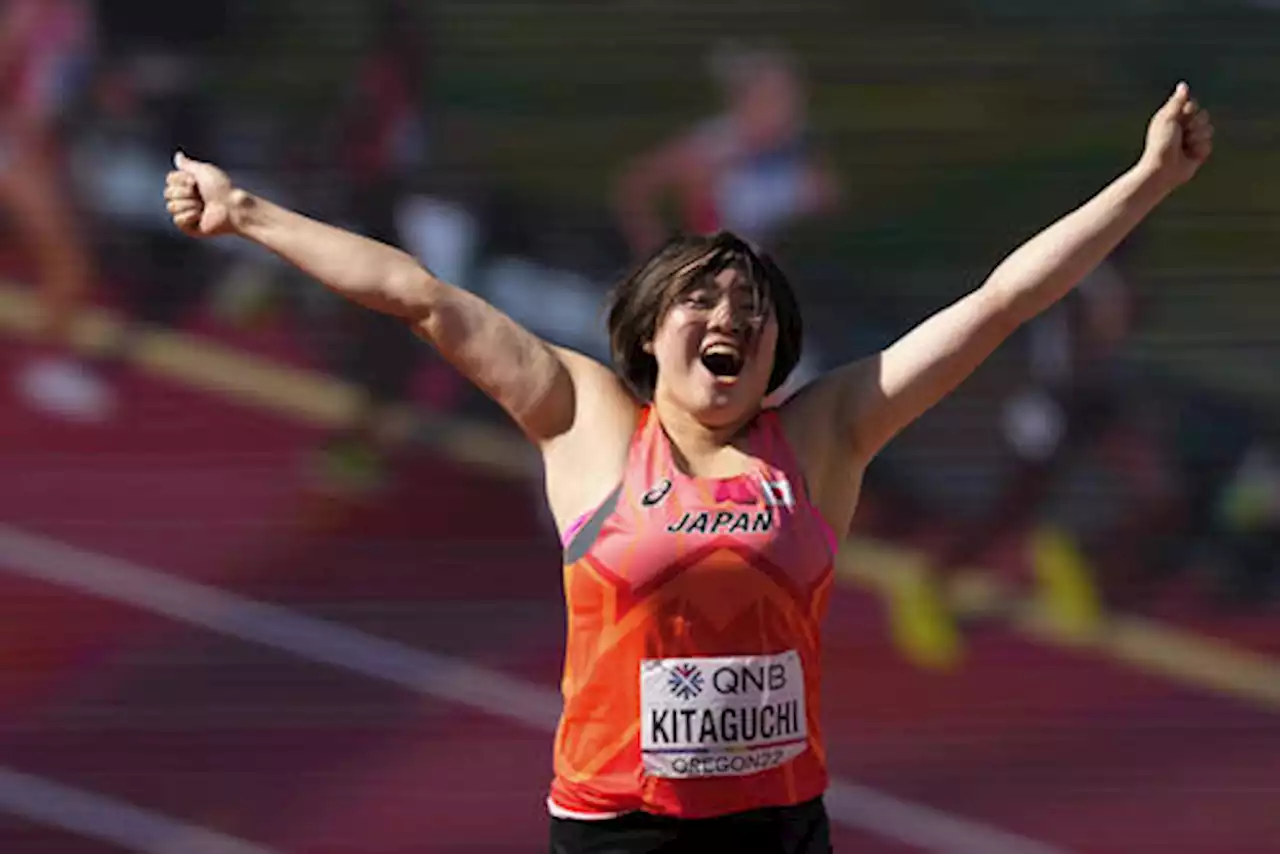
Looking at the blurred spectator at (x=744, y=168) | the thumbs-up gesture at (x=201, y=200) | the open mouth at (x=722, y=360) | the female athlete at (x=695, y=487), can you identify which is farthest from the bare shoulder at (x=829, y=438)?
the blurred spectator at (x=744, y=168)

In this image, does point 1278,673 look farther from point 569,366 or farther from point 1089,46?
point 569,366

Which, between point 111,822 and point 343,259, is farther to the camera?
point 111,822

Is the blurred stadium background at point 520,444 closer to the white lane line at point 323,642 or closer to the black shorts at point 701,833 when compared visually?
the white lane line at point 323,642

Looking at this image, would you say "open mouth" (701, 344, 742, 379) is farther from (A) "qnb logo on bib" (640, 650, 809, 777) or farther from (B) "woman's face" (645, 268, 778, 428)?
(A) "qnb logo on bib" (640, 650, 809, 777)

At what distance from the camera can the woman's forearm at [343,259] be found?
9.96 ft

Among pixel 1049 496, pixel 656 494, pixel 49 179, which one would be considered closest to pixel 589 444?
pixel 656 494

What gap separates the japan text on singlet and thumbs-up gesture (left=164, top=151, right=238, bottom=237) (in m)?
0.69

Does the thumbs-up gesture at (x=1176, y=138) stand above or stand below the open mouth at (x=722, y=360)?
above

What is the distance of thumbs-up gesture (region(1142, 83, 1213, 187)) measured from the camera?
307 centimetres

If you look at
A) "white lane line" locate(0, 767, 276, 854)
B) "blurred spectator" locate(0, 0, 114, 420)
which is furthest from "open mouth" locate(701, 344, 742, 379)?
"white lane line" locate(0, 767, 276, 854)

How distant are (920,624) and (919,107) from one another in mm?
1487

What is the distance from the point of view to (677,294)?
3.13 meters

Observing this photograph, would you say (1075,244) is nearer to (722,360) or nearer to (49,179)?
(722,360)

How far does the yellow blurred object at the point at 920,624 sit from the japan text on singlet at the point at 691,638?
2.92 meters
